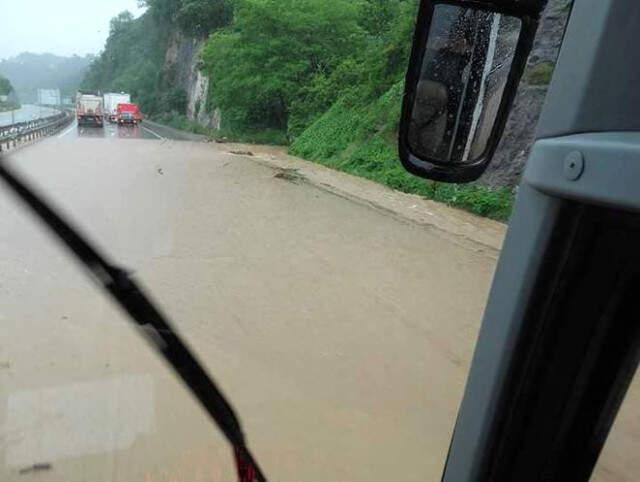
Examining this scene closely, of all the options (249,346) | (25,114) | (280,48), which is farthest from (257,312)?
(25,114)

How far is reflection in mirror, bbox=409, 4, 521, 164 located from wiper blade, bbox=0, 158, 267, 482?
24.6 inches

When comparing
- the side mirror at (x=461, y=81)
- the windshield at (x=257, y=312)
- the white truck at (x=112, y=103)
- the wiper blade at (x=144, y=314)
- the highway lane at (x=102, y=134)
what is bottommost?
the highway lane at (x=102, y=134)

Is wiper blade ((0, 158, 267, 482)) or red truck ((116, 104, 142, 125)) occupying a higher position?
wiper blade ((0, 158, 267, 482))

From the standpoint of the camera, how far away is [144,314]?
915 millimetres

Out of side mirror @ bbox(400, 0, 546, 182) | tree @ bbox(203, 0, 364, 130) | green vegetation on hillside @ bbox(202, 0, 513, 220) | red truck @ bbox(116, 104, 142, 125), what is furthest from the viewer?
red truck @ bbox(116, 104, 142, 125)

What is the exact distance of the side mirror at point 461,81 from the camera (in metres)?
1.05

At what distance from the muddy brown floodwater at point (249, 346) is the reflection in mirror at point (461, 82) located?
2.14ft

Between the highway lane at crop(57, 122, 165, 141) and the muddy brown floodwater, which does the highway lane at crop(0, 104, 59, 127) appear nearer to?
the highway lane at crop(57, 122, 165, 141)

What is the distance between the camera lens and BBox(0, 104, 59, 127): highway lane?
23.7 meters

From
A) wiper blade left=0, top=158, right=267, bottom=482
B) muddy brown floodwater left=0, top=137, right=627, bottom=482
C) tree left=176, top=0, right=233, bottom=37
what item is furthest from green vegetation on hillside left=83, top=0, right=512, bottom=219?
tree left=176, top=0, right=233, bottom=37

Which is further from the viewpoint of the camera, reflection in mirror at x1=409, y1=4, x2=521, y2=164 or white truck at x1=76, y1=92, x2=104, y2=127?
white truck at x1=76, y1=92, x2=104, y2=127

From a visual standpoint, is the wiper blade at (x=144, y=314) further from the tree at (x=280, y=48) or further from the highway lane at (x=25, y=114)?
the tree at (x=280, y=48)

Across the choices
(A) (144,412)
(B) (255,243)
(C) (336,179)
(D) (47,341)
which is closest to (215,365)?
(A) (144,412)

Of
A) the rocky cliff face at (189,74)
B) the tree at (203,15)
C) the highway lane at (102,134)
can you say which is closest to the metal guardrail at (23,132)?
the highway lane at (102,134)
